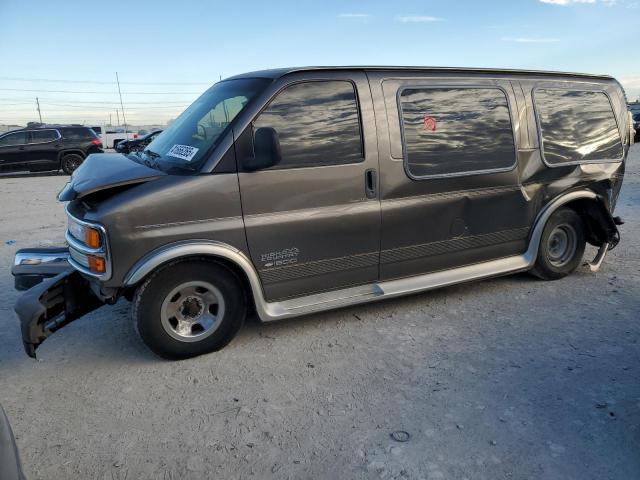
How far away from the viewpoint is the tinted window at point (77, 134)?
1697cm

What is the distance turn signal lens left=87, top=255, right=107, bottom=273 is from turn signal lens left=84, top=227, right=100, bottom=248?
9 cm

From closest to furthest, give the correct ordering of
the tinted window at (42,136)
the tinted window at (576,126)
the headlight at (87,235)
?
the headlight at (87,235)
the tinted window at (576,126)
the tinted window at (42,136)

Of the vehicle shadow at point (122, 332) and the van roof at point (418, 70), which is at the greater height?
the van roof at point (418, 70)

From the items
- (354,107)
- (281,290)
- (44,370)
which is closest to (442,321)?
(281,290)

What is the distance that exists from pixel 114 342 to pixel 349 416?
2.09 meters

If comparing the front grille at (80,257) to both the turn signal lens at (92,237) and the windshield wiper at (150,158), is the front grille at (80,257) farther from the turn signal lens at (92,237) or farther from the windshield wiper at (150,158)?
the windshield wiper at (150,158)

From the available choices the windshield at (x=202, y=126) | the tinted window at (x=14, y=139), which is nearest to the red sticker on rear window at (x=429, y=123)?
the windshield at (x=202, y=126)

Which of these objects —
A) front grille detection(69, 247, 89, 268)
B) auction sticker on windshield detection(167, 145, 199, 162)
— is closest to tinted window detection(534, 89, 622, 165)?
auction sticker on windshield detection(167, 145, 199, 162)

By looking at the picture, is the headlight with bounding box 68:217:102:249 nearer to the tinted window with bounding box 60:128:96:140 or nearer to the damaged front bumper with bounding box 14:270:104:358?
the damaged front bumper with bounding box 14:270:104:358

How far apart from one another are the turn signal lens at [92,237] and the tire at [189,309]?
42 cm

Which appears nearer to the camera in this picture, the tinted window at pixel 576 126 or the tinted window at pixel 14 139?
the tinted window at pixel 576 126

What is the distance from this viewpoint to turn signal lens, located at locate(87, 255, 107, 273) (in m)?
3.23

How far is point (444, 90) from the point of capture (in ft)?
13.7

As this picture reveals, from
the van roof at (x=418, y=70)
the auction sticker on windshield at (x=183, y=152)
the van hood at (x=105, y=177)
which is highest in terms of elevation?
the van roof at (x=418, y=70)
